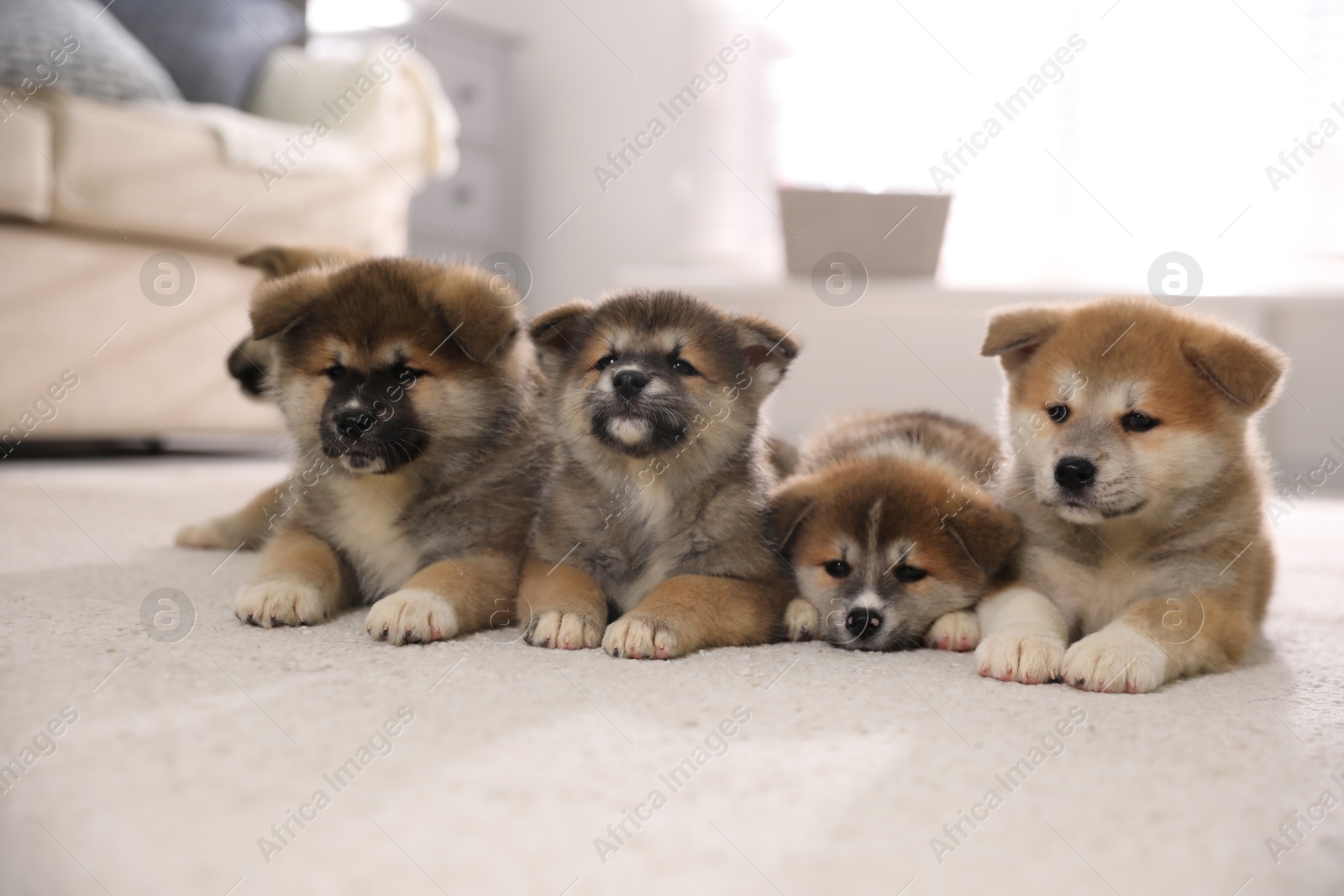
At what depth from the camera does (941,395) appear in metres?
4.95

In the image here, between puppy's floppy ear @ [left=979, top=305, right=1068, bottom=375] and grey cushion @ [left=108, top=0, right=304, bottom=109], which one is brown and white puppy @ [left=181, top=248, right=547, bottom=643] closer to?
puppy's floppy ear @ [left=979, top=305, right=1068, bottom=375]

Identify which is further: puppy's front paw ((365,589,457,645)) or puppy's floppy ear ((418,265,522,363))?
puppy's floppy ear ((418,265,522,363))

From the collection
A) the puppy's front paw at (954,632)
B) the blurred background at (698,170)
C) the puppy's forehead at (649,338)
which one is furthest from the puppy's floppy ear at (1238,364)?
the blurred background at (698,170)

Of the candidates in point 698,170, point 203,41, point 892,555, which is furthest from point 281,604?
point 698,170

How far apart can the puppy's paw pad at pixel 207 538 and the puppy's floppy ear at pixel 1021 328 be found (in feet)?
5.80

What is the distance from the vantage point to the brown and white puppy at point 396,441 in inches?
71.9

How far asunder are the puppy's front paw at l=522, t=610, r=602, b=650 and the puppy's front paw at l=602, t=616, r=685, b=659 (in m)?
0.06

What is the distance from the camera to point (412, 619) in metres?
1.69

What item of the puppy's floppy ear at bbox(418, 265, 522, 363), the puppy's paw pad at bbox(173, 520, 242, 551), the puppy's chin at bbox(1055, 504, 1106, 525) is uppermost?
the puppy's floppy ear at bbox(418, 265, 522, 363)

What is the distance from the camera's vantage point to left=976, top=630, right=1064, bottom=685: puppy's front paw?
1.62 metres

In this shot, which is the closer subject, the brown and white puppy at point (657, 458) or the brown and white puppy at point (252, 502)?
the brown and white puppy at point (657, 458)

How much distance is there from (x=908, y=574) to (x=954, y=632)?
128mm

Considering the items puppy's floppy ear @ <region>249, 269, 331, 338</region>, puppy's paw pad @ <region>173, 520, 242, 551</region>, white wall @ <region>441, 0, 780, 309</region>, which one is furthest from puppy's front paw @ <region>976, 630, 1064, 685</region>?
white wall @ <region>441, 0, 780, 309</region>

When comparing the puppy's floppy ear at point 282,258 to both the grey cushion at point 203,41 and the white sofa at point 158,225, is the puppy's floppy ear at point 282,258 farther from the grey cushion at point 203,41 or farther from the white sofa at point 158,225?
the grey cushion at point 203,41
